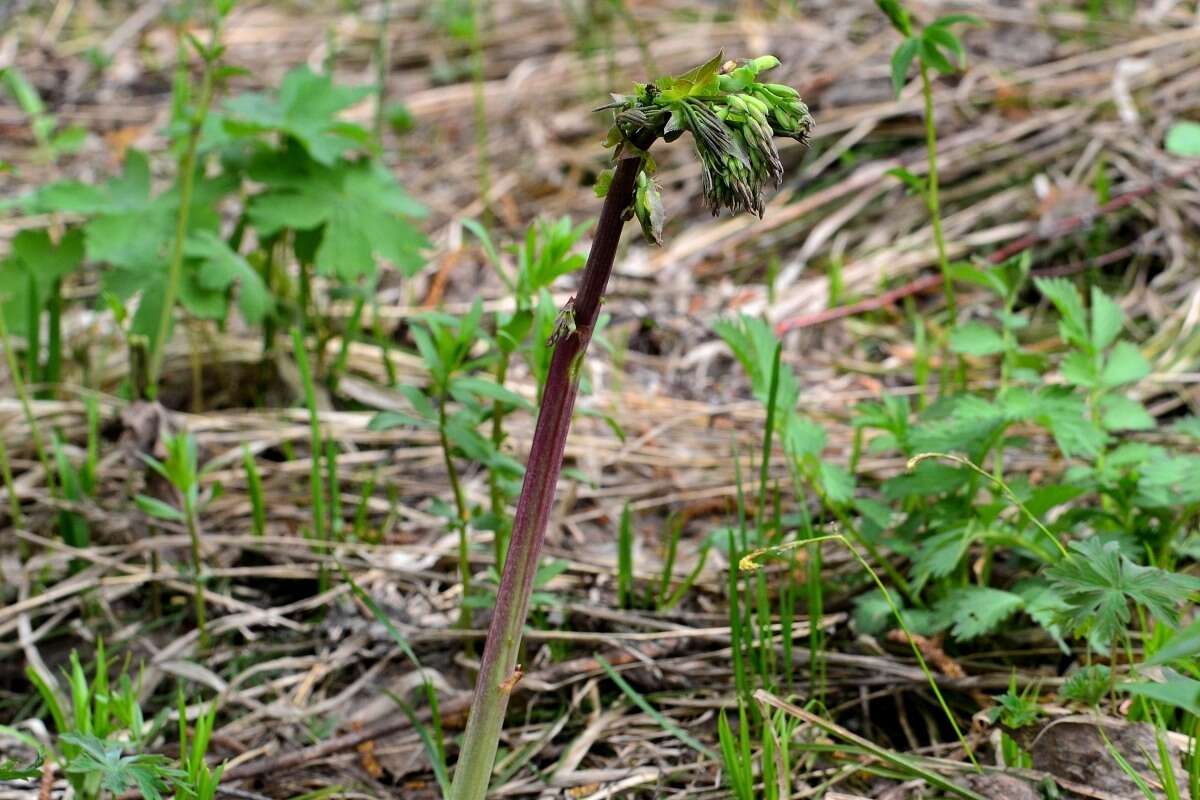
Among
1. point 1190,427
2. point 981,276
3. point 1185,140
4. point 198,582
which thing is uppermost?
point 1185,140

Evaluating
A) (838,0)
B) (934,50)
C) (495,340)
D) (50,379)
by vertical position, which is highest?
(838,0)

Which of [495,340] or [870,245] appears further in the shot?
[870,245]

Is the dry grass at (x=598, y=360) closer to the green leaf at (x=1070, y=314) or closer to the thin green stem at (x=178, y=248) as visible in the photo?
the thin green stem at (x=178, y=248)

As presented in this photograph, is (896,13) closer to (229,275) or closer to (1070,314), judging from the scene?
(1070,314)

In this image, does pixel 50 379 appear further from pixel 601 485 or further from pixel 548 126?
pixel 548 126

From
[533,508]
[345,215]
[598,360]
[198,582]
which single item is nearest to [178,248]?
[345,215]

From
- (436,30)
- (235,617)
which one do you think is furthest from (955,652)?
(436,30)

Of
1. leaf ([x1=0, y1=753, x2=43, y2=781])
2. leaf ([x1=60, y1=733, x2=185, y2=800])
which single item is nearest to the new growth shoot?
leaf ([x1=60, y1=733, x2=185, y2=800])
